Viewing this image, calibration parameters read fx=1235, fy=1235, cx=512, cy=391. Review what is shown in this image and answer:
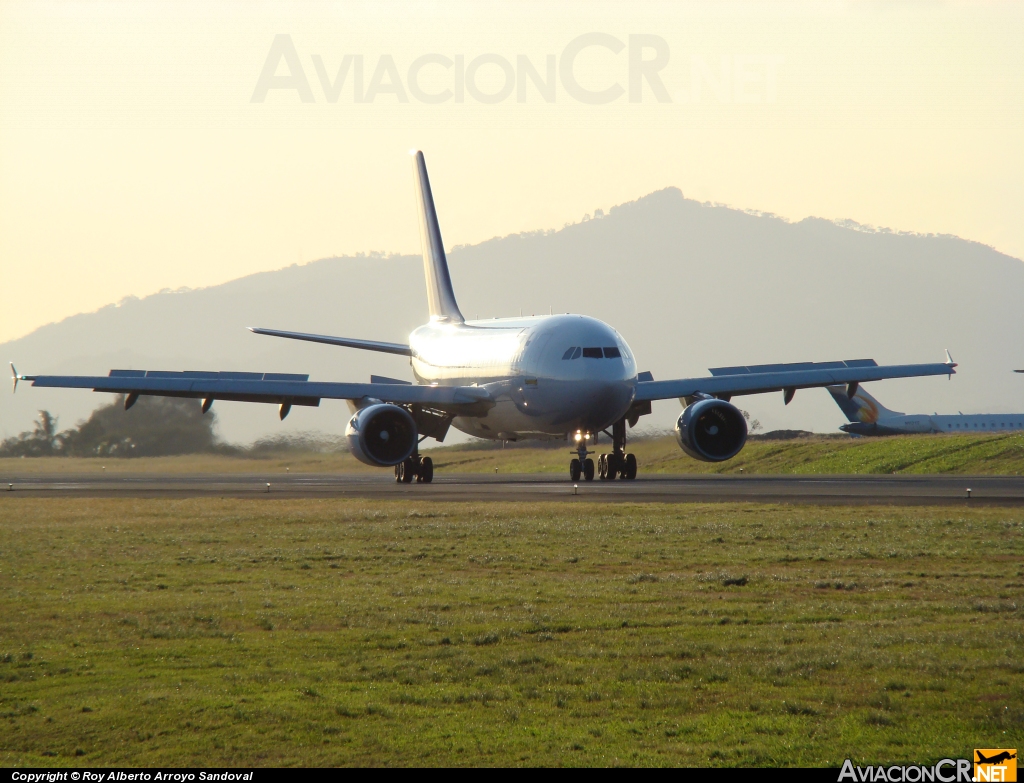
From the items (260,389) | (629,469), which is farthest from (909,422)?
(260,389)

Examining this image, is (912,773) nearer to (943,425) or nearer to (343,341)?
(343,341)

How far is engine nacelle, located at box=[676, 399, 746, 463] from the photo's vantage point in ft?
125

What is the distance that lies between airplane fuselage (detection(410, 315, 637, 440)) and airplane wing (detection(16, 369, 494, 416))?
93 centimetres

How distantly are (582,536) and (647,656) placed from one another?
31.9 feet

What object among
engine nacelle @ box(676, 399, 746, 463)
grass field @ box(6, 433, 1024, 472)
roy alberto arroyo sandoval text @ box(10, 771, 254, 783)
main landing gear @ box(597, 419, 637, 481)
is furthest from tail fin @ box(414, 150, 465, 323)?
roy alberto arroyo sandoval text @ box(10, 771, 254, 783)

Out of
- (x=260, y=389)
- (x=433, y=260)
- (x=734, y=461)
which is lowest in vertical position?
(x=734, y=461)

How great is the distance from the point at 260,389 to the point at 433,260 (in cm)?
1813

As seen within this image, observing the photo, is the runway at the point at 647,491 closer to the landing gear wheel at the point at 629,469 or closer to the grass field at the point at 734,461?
the landing gear wheel at the point at 629,469

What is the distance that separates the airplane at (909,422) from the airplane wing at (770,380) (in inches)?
1365

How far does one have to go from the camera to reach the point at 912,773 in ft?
26.1

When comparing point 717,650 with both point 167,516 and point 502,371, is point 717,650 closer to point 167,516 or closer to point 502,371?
point 167,516

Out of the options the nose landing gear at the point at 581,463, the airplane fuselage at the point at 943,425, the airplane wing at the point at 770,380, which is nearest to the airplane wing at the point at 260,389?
the nose landing gear at the point at 581,463

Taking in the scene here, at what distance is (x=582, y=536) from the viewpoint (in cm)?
2136

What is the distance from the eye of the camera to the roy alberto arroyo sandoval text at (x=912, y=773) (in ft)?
25.6
